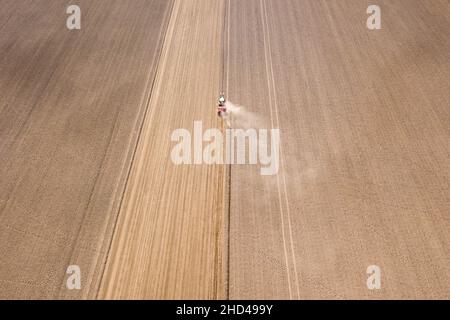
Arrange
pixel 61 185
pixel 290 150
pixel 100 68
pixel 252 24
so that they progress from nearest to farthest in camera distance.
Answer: pixel 61 185
pixel 290 150
pixel 100 68
pixel 252 24

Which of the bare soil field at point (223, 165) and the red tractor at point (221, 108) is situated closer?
the bare soil field at point (223, 165)

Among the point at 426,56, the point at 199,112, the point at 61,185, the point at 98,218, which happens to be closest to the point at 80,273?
the point at 98,218

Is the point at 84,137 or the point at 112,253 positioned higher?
the point at 84,137

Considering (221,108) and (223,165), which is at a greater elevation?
(221,108)

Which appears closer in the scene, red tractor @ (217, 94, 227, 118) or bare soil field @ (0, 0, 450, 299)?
bare soil field @ (0, 0, 450, 299)

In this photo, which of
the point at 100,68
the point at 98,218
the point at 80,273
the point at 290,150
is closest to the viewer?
the point at 80,273

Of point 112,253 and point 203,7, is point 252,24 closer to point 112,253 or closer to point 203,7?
point 203,7

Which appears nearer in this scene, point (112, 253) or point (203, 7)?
point (112, 253)

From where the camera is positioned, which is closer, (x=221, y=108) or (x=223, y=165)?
(x=223, y=165)
